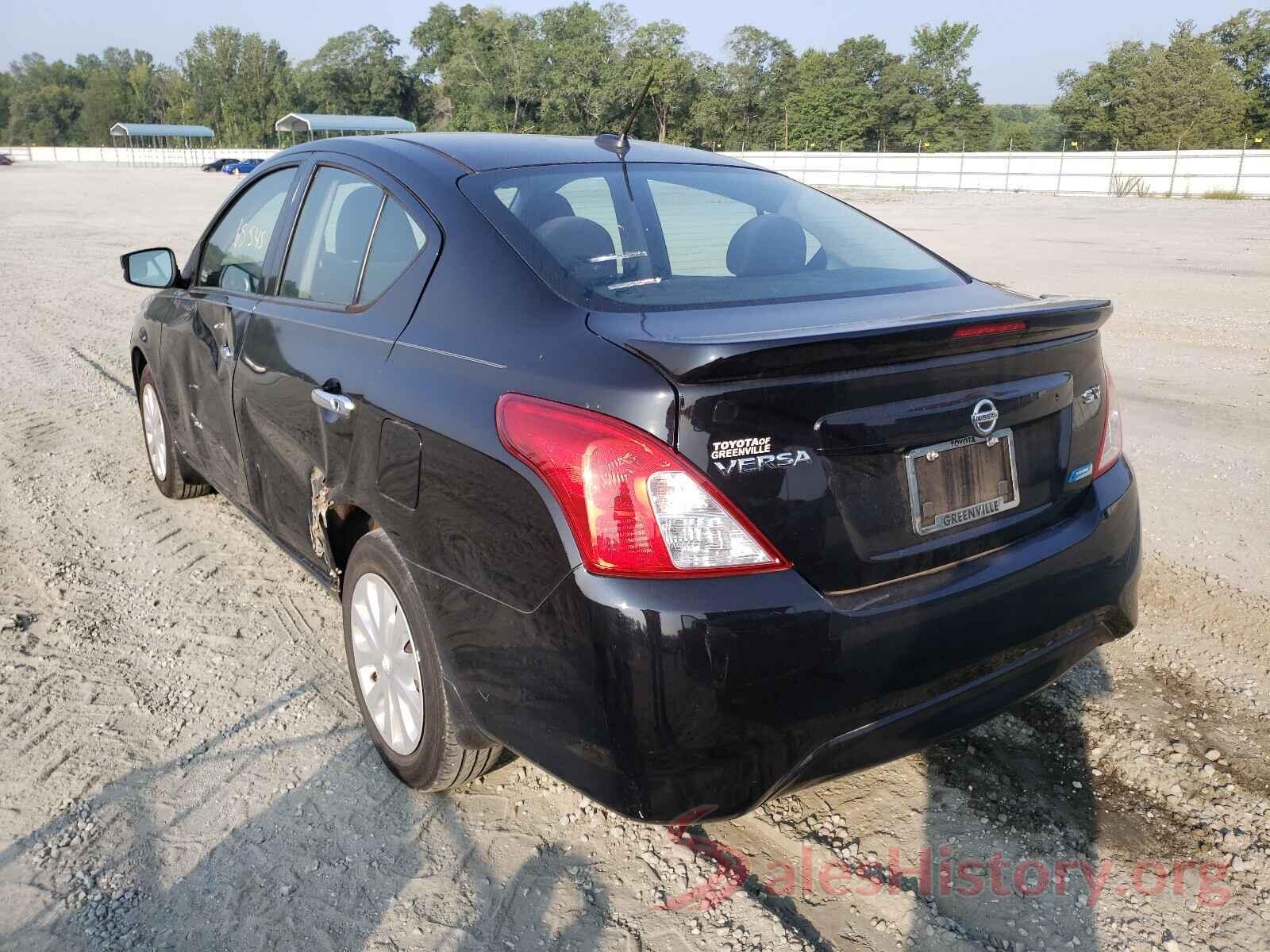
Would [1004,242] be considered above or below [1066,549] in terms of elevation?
below

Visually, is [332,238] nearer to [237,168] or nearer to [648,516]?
[648,516]

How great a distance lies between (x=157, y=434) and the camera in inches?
201

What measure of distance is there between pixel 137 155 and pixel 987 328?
108 meters

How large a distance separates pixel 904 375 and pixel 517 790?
5.17ft

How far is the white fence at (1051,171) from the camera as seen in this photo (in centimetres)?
3538

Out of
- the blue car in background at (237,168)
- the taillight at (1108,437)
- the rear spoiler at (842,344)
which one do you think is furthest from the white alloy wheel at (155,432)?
the blue car in background at (237,168)

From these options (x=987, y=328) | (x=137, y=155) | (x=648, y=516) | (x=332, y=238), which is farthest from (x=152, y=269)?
(x=137, y=155)

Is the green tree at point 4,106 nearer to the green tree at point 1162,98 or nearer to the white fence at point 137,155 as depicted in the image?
the white fence at point 137,155

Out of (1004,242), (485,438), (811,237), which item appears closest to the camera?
(485,438)

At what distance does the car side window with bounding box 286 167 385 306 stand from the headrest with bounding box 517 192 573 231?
0.53 metres

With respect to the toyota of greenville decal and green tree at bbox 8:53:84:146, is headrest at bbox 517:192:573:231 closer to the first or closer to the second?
the toyota of greenville decal

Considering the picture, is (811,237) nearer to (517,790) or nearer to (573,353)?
(573,353)

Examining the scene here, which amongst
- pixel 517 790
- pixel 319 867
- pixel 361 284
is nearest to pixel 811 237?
pixel 361 284

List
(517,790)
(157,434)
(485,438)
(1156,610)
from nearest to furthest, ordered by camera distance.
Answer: (485,438) → (517,790) → (1156,610) → (157,434)
